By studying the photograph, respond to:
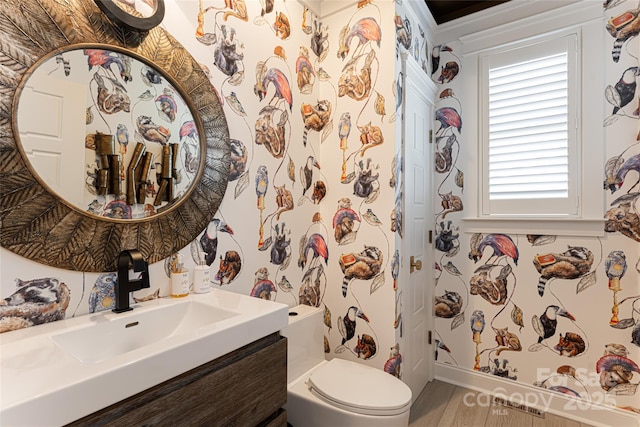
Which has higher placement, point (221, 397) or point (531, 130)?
point (531, 130)

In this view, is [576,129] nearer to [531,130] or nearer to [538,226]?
[531,130]

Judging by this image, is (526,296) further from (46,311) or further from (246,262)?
(46,311)

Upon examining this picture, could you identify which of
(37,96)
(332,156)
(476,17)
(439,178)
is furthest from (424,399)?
(476,17)

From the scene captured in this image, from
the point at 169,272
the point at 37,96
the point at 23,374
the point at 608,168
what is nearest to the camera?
the point at 23,374

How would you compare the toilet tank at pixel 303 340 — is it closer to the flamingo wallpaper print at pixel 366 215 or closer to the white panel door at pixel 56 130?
the flamingo wallpaper print at pixel 366 215

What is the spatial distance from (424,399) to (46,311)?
6.92ft

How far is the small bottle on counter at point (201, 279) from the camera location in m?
1.24

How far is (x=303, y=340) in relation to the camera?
1621mm

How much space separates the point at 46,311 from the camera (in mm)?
910

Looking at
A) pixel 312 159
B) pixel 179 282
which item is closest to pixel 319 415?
pixel 179 282

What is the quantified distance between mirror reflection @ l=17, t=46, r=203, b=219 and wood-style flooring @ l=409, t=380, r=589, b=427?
1883mm

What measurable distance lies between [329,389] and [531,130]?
1998mm

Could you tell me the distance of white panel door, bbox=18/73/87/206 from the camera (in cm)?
88

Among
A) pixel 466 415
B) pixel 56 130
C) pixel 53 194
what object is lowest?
pixel 466 415
